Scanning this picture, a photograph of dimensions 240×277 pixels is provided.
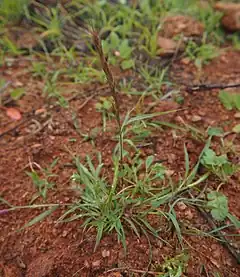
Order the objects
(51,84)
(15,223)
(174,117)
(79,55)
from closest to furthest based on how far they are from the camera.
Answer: (15,223)
(174,117)
(51,84)
(79,55)

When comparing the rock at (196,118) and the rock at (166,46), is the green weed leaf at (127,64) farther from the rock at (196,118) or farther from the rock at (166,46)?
the rock at (196,118)

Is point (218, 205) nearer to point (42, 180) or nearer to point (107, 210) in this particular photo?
point (107, 210)

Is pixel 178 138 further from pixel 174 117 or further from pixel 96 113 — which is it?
pixel 96 113

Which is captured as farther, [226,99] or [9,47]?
[9,47]

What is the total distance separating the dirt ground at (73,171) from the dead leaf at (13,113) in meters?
0.02

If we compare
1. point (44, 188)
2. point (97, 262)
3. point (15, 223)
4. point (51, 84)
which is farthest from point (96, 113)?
point (97, 262)

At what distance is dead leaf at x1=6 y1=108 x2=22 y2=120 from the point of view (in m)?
1.79

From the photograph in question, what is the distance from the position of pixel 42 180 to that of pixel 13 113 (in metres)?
0.50

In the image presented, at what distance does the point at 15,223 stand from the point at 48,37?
122 cm

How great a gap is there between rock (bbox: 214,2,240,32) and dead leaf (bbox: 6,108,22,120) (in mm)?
1322

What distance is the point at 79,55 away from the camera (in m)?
2.12

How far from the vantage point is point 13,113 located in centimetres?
181

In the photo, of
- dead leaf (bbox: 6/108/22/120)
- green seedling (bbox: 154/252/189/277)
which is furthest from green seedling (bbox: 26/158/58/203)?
green seedling (bbox: 154/252/189/277)

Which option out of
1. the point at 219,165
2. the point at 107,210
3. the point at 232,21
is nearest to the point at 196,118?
the point at 219,165
